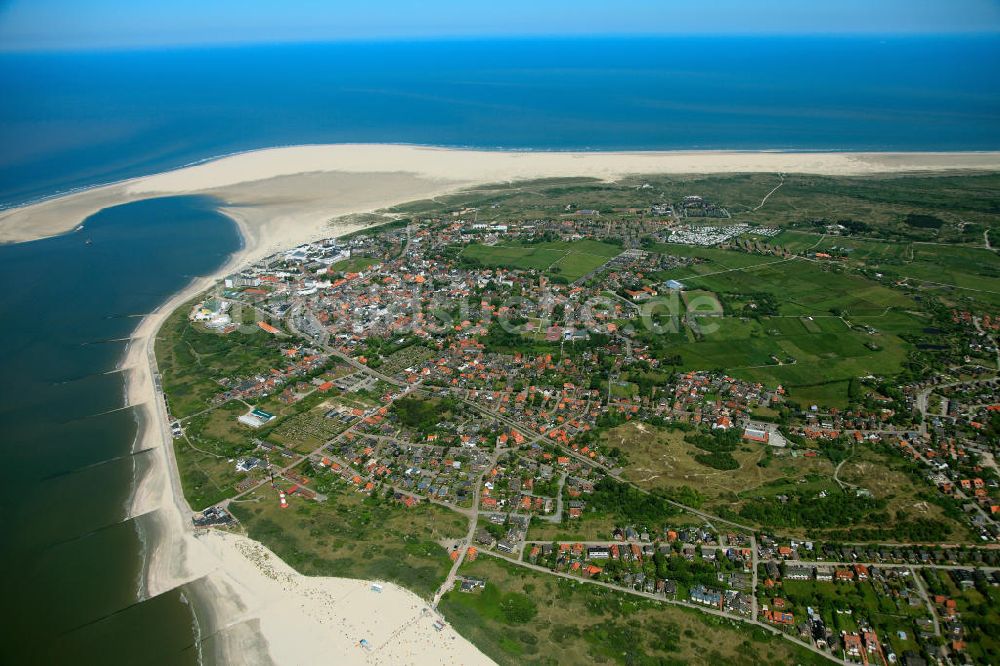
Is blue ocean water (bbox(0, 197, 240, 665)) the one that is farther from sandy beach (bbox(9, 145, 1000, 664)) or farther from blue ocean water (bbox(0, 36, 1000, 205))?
blue ocean water (bbox(0, 36, 1000, 205))

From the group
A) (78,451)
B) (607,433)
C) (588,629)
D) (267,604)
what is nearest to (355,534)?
(267,604)

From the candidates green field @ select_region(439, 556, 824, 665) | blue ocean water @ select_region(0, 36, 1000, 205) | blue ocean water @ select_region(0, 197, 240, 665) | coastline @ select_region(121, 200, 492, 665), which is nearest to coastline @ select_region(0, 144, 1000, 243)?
blue ocean water @ select_region(0, 36, 1000, 205)

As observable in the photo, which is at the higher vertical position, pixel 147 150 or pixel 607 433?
pixel 147 150

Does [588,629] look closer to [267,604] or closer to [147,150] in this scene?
[267,604]

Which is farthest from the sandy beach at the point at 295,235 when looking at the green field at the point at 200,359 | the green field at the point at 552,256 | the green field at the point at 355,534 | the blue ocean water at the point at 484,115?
the green field at the point at 552,256

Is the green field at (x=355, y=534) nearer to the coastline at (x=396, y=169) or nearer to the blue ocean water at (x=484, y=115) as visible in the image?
the coastline at (x=396, y=169)

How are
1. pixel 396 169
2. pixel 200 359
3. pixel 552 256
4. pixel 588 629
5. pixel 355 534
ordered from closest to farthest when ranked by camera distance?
pixel 588 629 → pixel 355 534 → pixel 200 359 → pixel 552 256 → pixel 396 169
